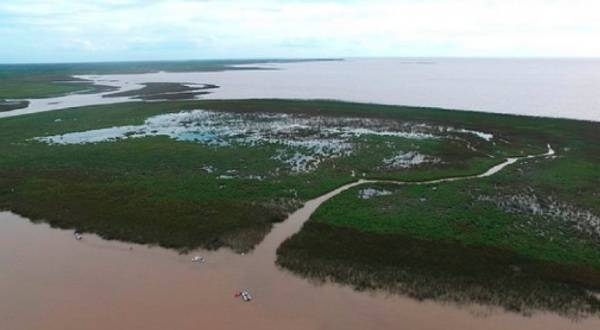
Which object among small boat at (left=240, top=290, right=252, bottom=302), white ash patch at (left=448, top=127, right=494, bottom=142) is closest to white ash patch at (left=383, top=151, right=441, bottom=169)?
white ash patch at (left=448, top=127, right=494, bottom=142)

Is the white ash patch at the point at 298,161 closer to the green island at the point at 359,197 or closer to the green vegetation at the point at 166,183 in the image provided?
the green island at the point at 359,197

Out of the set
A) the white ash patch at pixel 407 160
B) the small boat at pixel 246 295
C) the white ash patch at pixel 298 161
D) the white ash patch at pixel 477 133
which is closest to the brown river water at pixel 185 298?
the small boat at pixel 246 295

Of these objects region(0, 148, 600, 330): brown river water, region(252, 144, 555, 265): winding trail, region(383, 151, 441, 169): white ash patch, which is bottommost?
region(0, 148, 600, 330): brown river water

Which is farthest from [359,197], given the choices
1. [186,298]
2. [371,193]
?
[186,298]

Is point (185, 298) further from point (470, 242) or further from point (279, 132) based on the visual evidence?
point (279, 132)

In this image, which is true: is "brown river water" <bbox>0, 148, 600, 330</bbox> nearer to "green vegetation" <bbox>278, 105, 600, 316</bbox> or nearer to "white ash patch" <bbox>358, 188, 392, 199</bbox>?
"green vegetation" <bbox>278, 105, 600, 316</bbox>

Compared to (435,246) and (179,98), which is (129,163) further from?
(179,98)
